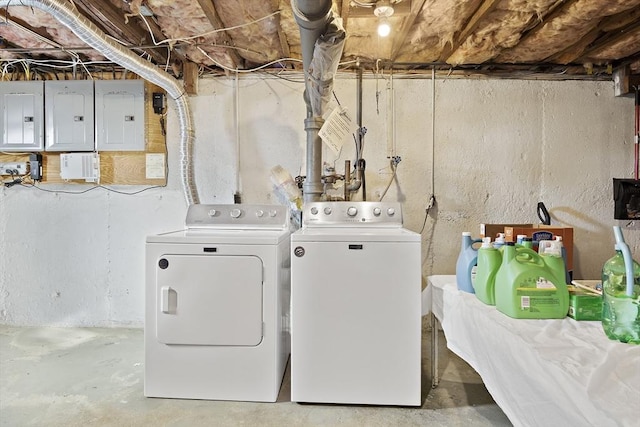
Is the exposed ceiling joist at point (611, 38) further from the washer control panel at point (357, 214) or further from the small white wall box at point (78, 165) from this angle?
the small white wall box at point (78, 165)

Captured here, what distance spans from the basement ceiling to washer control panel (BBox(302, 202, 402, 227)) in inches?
47.6

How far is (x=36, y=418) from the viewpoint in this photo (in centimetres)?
186

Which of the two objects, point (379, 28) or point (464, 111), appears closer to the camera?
point (379, 28)

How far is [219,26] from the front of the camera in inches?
98.0

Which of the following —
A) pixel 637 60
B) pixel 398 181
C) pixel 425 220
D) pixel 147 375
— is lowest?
pixel 147 375

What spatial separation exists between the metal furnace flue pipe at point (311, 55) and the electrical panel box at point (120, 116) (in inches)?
57.3

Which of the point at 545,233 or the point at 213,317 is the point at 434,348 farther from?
the point at 213,317

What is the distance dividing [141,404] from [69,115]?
2456 millimetres

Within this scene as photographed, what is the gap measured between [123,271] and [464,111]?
10.8 feet

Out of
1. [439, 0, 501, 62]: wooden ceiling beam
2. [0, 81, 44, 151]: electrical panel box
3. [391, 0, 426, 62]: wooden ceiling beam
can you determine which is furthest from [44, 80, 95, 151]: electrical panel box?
[439, 0, 501, 62]: wooden ceiling beam

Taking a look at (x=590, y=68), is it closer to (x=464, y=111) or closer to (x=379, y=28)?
(x=464, y=111)

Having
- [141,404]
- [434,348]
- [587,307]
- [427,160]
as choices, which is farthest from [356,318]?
[427,160]

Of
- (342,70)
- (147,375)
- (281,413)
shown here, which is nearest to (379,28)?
(342,70)

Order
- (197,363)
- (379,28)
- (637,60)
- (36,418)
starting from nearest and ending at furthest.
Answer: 1. (36,418)
2. (197,363)
3. (379,28)
4. (637,60)
